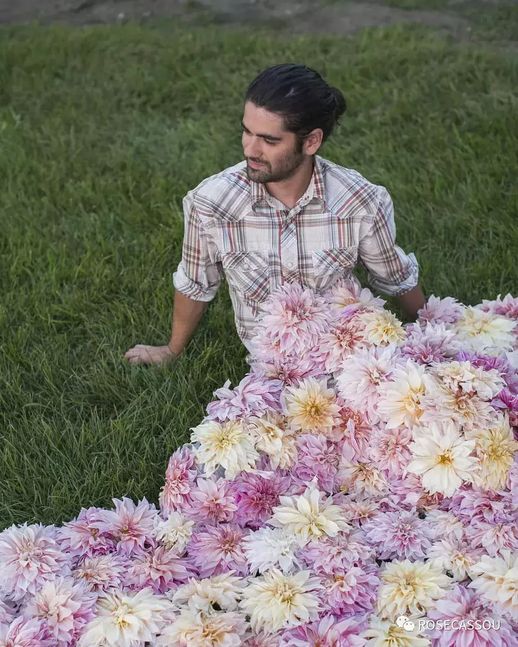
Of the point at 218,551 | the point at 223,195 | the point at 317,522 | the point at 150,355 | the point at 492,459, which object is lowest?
the point at 150,355

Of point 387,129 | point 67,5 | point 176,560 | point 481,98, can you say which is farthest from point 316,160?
point 67,5

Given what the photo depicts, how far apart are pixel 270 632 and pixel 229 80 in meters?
4.03

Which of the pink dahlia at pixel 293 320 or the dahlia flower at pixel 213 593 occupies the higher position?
the pink dahlia at pixel 293 320

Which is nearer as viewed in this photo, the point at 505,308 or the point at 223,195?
the point at 223,195

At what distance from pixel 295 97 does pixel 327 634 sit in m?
1.43

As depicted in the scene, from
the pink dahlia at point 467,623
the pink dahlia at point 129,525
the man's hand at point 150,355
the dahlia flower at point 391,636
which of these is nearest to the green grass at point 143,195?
the man's hand at point 150,355

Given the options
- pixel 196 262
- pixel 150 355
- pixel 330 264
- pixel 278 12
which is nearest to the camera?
pixel 330 264

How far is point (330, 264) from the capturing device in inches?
104

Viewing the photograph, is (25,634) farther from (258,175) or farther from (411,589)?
(258,175)

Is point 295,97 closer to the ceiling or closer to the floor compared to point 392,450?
closer to the ceiling

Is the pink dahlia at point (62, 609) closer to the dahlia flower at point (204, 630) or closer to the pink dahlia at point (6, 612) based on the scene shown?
the pink dahlia at point (6, 612)

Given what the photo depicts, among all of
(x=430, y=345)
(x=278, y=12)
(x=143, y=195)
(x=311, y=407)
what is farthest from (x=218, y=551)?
(x=278, y=12)

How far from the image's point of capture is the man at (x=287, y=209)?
7.89 ft

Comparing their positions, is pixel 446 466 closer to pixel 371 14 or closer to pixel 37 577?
pixel 37 577
